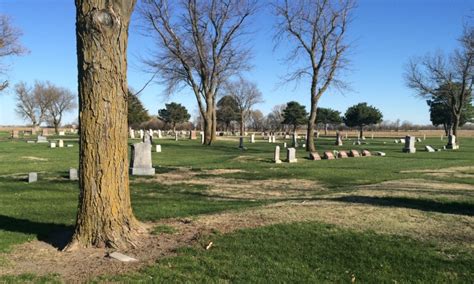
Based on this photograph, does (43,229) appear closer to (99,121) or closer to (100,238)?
(100,238)

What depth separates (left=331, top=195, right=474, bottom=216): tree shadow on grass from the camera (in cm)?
852

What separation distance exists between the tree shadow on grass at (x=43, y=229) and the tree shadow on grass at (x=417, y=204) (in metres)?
5.44

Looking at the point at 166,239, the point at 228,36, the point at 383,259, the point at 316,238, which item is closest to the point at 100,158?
the point at 166,239

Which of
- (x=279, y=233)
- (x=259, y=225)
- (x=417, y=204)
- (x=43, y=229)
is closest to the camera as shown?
(x=279, y=233)

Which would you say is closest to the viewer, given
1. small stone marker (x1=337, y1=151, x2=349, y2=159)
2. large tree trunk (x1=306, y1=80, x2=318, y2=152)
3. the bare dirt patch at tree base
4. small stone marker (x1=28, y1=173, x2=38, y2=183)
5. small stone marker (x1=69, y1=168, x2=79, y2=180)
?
the bare dirt patch at tree base

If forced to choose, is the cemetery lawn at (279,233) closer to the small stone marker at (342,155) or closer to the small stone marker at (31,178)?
the small stone marker at (31,178)

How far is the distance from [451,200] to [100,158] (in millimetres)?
7533

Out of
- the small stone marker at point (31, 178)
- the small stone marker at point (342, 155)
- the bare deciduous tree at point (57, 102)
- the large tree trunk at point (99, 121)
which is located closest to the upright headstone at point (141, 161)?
the small stone marker at point (31, 178)

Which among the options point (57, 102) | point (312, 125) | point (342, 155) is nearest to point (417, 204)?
point (342, 155)

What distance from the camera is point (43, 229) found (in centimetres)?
728

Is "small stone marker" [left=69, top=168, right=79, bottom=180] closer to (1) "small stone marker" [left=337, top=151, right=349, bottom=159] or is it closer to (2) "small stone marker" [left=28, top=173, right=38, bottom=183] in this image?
(2) "small stone marker" [left=28, top=173, right=38, bottom=183]

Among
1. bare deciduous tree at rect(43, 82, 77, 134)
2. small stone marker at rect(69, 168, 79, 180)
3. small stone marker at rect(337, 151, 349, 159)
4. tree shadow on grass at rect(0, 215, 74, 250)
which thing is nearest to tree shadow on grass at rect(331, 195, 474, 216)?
tree shadow on grass at rect(0, 215, 74, 250)

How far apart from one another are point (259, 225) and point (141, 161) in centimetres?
1027

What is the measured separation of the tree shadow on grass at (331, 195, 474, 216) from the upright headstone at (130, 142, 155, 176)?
862cm
